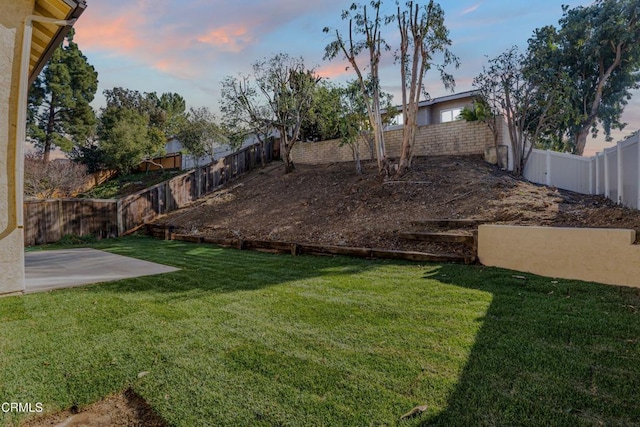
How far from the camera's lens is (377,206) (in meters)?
8.45

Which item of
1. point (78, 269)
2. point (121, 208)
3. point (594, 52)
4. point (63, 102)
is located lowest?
point (78, 269)

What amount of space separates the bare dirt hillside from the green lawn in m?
2.17

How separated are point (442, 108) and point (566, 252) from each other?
50.8ft

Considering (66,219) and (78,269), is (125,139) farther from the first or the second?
(78,269)

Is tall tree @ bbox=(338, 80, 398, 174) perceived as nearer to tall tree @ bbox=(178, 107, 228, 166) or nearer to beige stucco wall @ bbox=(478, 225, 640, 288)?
beige stucco wall @ bbox=(478, 225, 640, 288)

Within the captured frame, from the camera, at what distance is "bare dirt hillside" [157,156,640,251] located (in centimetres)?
584

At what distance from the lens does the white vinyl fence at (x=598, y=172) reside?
487 cm

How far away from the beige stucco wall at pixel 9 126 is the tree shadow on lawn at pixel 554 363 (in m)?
4.25

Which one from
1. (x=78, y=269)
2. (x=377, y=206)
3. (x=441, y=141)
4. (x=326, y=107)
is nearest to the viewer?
(x=78, y=269)

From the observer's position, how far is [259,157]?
54.6ft

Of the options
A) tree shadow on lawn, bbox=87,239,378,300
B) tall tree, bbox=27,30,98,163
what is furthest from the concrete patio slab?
tall tree, bbox=27,30,98,163

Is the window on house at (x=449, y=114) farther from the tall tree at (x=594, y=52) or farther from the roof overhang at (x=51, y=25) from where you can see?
the roof overhang at (x=51, y=25)

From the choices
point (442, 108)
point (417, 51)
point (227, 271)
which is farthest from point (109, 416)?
point (442, 108)

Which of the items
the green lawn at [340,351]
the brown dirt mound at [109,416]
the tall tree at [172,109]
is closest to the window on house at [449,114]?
the green lawn at [340,351]
